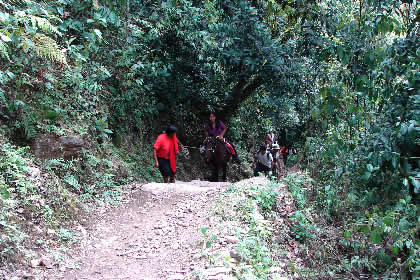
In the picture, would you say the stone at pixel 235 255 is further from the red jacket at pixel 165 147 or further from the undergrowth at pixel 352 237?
the red jacket at pixel 165 147

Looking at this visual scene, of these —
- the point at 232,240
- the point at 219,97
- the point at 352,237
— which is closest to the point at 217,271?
the point at 232,240

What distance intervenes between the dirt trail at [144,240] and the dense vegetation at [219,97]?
638 mm

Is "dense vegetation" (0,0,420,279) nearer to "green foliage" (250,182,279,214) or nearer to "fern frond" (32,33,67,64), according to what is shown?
"fern frond" (32,33,67,64)

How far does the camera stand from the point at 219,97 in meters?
15.3

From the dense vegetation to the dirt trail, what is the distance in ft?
2.09

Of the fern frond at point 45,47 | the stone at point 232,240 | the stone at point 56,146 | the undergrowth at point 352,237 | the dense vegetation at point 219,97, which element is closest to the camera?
the undergrowth at point 352,237

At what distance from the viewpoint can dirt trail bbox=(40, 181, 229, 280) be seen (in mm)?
4828

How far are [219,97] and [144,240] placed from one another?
1006 centimetres

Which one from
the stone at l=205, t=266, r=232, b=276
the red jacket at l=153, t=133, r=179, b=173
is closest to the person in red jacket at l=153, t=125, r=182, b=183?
the red jacket at l=153, t=133, r=179, b=173

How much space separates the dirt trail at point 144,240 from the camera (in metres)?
4.83

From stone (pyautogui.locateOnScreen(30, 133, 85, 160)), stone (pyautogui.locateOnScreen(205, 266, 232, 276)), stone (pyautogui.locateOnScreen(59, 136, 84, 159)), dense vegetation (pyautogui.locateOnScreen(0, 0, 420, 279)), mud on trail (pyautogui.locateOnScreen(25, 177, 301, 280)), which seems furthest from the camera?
stone (pyautogui.locateOnScreen(59, 136, 84, 159))

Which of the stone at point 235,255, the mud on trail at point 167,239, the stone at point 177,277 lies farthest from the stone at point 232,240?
the stone at point 177,277

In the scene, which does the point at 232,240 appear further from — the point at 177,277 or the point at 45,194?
the point at 45,194

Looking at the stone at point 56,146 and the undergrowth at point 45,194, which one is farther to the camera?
the stone at point 56,146
